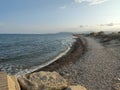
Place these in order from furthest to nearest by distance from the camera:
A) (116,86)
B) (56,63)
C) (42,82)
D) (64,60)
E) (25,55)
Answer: (25,55) < (64,60) < (56,63) < (116,86) < (42,82)

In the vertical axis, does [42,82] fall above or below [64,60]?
above

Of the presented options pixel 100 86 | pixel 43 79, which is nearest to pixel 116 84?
pixel 100 86

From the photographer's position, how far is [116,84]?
34.6ft

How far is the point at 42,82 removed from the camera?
796 centimetres

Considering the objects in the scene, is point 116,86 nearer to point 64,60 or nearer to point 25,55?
point 64,60

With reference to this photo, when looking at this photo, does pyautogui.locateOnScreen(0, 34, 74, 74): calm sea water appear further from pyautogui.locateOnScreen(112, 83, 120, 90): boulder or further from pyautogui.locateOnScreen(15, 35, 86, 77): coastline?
pyautogui.locateOnScreen(112, 83, 120, 90): boulder

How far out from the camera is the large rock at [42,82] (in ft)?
25.3


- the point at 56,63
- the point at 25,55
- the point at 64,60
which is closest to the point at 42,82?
the point at 56,63

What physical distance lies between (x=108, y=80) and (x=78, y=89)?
4525 mm

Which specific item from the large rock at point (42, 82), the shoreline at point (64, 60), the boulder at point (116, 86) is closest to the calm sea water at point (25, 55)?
the shoreline at point (64, 60)

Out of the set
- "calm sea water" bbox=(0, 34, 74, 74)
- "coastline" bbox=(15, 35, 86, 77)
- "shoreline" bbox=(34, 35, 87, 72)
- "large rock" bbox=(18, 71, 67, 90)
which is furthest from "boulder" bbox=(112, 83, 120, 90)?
"calm sea water" bbox=(0, 34, 74, 74)

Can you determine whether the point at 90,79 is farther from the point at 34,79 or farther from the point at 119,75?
the point at 34,79

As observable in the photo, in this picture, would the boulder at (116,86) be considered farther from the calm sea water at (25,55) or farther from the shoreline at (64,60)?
the calm sea water at (25,55)

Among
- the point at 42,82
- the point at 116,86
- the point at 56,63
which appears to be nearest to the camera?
the point at 42,82
